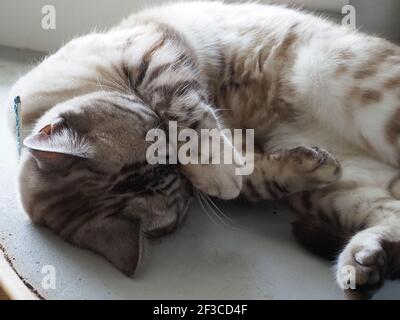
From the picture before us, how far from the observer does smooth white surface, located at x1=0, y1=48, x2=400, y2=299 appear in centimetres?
120

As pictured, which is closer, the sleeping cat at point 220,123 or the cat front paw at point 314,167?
the sleeping cat at point 220,123

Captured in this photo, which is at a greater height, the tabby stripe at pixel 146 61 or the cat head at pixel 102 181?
the tabby stripe at pixel 146 61

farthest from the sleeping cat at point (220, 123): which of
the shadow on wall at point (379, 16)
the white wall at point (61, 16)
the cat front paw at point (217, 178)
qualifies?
the white wall at point (61, 16)

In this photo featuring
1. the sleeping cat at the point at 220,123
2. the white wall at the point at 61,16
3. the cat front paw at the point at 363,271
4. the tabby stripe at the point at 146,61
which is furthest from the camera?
the white wall at the point at 61,16

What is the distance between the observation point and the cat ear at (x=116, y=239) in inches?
48.0

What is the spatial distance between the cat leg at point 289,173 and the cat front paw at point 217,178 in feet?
0.43

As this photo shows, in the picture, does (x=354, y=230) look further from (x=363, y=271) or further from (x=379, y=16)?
(x=379, y=16)

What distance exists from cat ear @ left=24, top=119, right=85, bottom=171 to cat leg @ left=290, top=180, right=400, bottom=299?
579 millimetres

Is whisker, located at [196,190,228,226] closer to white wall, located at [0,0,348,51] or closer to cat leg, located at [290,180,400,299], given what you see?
cat leg, located at [290,180,400,299]

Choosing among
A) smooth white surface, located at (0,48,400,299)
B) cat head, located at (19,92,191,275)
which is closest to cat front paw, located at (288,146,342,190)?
smooth white surface, located at (0,48,400,299)

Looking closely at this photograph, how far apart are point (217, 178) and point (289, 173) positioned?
213 mm

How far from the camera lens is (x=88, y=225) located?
125cm

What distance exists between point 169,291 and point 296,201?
48 cm

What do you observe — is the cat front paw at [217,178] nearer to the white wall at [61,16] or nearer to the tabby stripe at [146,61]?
the tabby stripe at [146,61]
